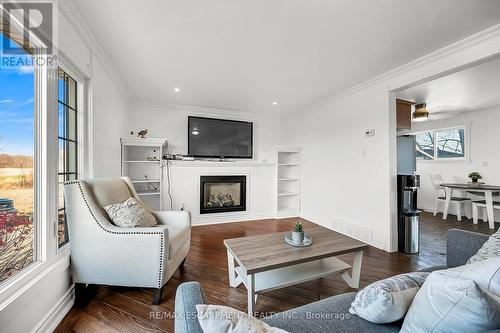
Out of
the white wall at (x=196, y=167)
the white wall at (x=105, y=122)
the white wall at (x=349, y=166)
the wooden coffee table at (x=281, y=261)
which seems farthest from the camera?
the white wall at (x=196, y=167)

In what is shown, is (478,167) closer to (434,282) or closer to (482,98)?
(482,98)

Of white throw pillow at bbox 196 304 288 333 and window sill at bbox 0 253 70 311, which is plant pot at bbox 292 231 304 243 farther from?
window sill at bbox 0 253 70 311

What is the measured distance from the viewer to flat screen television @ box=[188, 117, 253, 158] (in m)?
3.97

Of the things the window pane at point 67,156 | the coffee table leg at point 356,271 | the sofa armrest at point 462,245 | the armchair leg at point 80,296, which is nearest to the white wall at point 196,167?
the window pane at point 67,156

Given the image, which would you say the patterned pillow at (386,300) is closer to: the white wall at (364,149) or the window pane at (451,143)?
the white wall at (364,149)

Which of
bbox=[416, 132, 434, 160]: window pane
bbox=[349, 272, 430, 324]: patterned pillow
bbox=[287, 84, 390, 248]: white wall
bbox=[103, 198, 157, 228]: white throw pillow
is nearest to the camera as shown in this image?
bbox=[349, 272, 430, 324]: patterned pillow

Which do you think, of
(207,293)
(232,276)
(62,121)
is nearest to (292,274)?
(232,276)

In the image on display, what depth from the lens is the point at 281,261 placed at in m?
1.42

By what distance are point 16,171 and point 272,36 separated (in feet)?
7.11

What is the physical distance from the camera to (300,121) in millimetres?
4375

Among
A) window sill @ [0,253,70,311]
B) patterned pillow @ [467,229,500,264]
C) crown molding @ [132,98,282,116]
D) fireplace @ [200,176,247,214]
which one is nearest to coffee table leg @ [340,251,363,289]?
patterned pillow @ [467,229,500,264]

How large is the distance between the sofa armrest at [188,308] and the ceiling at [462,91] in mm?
3652

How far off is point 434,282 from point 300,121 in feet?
13.0

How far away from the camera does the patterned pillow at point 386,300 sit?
75cm
